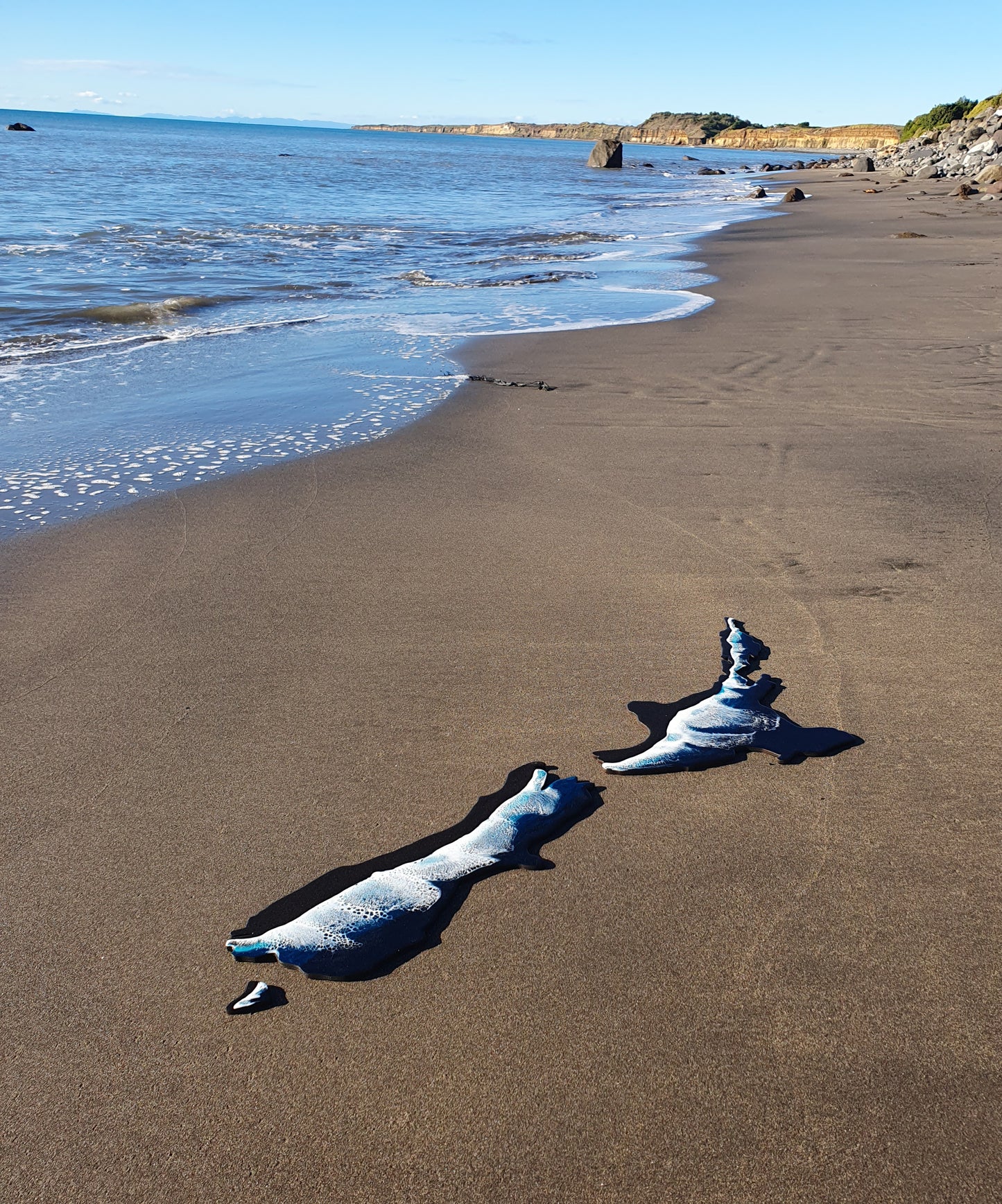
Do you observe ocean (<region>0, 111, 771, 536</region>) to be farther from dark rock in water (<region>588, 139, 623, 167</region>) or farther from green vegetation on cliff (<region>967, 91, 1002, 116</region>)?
dark rock in water (<region>588, 139, 623, 167</region>)

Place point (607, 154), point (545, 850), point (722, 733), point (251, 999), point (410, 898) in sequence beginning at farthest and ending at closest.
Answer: point (607, 154)
point (722, 733)
point (545, 850)
point (410, 898)
point (251, 999)

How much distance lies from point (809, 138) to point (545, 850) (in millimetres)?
119532

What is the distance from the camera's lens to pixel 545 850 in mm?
1940

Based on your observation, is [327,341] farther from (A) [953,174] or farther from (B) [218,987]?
(A) [953,174]

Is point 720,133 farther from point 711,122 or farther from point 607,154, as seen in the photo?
point 607,154

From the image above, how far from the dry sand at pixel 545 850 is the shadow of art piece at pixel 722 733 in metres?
0.05

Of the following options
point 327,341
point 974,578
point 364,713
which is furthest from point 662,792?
point 327,341

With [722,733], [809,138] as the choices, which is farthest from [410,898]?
[809,138]

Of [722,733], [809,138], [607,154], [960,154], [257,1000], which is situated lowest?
[257,1000]

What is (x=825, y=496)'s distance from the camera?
3.88m

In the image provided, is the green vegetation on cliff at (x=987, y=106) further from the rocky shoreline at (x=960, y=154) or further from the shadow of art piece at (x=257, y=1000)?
the shadow of art piece at (x=257, y=1000)

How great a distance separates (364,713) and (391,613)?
0.58 m

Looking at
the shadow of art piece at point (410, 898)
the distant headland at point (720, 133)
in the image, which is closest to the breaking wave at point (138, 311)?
the shadow of art piece at point (410, 898)

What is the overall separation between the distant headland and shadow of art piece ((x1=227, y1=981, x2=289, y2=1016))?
8965 centimetres
